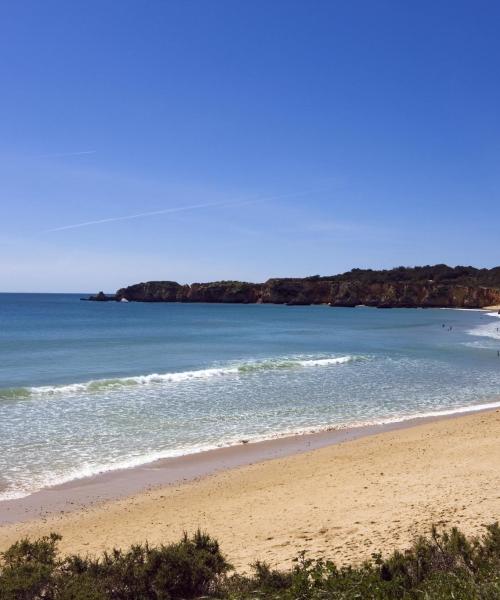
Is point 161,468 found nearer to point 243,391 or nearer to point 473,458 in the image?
point 473,458

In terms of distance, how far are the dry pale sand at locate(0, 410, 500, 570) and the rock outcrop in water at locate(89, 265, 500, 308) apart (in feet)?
371

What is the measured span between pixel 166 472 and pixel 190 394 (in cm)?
894

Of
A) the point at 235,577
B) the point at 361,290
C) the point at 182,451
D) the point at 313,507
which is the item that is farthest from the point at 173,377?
the point at 361,290

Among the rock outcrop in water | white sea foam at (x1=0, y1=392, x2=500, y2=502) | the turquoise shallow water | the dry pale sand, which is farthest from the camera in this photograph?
the rock outcrop in water

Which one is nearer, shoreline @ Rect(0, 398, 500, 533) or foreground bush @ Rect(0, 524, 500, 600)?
foreground bush @ Rect(0, 524, 500, 600)

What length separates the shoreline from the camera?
31.7 ft

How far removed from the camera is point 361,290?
129m

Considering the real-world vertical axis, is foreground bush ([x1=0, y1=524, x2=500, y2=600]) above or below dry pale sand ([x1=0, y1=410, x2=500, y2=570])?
above

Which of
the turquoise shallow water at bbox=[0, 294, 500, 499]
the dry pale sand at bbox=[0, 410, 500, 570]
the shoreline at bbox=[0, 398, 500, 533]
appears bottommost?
the shoreline at bbox=[0, 398, 500, 533]

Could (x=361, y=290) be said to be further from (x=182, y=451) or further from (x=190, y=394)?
(x=182, y=451)

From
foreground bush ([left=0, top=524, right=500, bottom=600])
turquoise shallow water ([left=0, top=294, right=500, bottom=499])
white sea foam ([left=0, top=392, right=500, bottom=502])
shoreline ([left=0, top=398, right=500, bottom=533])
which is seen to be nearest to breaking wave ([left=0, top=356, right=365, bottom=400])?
turquoise shallow water ([left=0, top=294, right=500, bottom=499])

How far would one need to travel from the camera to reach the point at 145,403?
61.8 feet

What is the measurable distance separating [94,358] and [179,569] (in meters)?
27.7

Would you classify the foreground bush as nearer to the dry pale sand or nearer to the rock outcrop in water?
the dry pale sand
